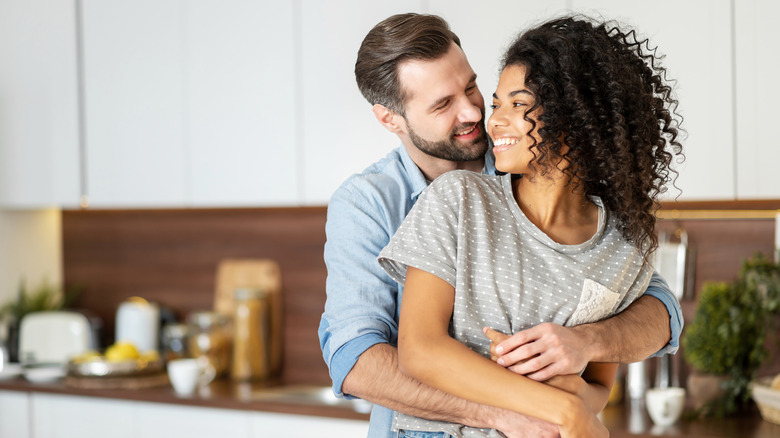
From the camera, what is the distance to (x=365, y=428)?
2.65m

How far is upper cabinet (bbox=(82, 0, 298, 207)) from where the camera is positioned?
3008mm

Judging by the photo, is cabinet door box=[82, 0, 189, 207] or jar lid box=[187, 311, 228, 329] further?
jar lid box=[187, 311, 228, 329]

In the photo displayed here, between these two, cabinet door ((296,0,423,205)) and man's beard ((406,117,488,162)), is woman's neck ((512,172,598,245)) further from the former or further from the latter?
cabinet door ((296,0,423,205))

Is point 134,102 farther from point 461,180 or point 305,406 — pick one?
point 461,180


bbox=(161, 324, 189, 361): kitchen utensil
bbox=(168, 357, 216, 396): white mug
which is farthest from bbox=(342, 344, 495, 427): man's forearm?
bbox=(161, 324, 189, 361): kitchen utensil

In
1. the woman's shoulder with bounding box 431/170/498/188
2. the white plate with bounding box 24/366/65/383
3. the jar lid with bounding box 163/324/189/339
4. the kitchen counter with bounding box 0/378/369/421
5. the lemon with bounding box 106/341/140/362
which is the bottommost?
the kitchen counter with bounding box 0/378/369/421


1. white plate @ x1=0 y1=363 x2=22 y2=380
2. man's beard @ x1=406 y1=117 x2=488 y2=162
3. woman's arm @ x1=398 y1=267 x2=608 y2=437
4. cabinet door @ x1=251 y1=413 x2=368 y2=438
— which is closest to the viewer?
woman's arm @ x1=398 y1=267 x2=608 y2=437

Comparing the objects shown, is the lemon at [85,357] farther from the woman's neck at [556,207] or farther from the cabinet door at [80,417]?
the woman's neck at [556,207]

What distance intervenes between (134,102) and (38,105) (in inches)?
18.5

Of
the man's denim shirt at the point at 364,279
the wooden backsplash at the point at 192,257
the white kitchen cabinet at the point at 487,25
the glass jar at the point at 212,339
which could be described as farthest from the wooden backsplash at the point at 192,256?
the man's denim shirt at the point at 364,279

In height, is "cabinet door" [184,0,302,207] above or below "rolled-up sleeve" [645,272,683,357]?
above

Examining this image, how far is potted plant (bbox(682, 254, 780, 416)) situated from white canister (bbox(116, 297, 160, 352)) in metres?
2.11

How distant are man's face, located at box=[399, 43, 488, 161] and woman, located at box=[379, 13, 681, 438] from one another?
25cm

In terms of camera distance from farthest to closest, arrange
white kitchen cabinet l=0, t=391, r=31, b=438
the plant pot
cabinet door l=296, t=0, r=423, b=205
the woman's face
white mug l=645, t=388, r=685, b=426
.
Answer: white kitchen cabinet l=0, t=391, r=31, b=438, cabinet door l=296, t=0, r=423, b=205, the plant pot, white mug l=645, t=388, r=685, b=426, the woman's face
